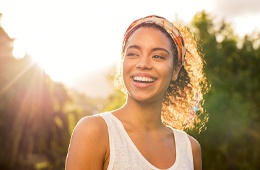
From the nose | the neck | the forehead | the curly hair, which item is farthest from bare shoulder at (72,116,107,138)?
the curly hair

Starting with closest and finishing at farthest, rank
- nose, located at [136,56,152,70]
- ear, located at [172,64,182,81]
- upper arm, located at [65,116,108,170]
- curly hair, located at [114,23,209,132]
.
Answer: upper arm, located at [65,116,108,170]
nose, located at [136,56,152,70]
ear, located at [172,64,182,81]
curly hair, located at [114,23,209,132]

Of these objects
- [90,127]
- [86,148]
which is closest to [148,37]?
[90,127]

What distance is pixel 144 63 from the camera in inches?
140

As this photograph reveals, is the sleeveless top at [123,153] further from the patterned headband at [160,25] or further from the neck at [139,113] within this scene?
the patterned headband at [160,25]

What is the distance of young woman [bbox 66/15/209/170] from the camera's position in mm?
3369

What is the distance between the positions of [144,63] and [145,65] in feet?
0.04

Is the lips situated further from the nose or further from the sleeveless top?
the sleeveless top

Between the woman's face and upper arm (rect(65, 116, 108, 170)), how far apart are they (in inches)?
14.3

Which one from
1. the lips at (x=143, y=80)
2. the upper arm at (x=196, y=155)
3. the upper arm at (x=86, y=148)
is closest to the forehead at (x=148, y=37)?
the lips at (x=143, y=80)

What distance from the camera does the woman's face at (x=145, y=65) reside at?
3588 millimetres

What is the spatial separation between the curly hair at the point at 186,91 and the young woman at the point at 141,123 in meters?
0.26

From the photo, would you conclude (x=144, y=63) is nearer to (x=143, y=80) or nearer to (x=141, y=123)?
(x=143, y=80)

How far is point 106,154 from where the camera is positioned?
3.43 metres

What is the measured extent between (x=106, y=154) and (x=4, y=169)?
84.1ft
